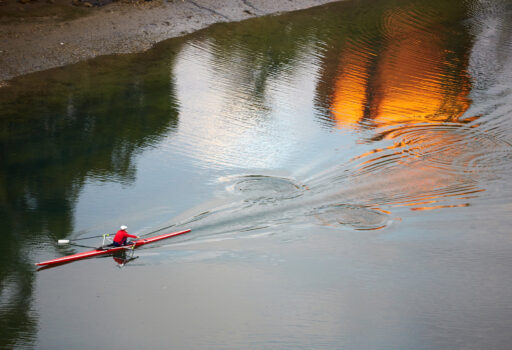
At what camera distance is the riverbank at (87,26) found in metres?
23.5

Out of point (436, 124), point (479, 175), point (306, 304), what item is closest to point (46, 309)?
point (306, 304)

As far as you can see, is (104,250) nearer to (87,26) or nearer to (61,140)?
(61,140)

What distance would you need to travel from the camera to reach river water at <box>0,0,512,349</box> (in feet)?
38.6

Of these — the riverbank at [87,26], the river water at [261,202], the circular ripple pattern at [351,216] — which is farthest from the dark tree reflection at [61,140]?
the circular ripple pattern at [351,216]

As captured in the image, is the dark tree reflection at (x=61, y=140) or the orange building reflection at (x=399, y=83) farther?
the orange building reflection at (x=399, y=83)

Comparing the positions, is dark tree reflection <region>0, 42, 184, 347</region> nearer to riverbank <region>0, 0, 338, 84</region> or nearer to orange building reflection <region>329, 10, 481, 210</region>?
riverbank <region>0, 0, 338, 84</region>

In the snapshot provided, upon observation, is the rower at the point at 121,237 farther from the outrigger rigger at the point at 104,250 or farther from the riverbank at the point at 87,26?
the riverbank at the point at 87,26

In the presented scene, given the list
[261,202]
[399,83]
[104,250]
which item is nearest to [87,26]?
[399,83]

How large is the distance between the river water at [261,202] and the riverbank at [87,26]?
941 millimetres

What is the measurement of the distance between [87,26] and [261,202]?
16.2 meters

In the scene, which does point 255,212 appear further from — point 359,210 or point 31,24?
point 31,24

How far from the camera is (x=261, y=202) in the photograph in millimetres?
15023

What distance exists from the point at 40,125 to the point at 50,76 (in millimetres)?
4434

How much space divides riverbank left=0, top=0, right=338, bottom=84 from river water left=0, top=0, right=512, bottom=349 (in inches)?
37.1
